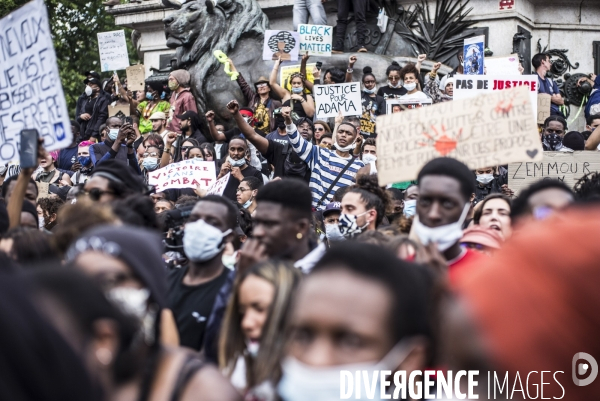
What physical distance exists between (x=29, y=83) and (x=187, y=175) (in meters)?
3.86

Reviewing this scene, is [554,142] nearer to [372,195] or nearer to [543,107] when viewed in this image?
[543,107]

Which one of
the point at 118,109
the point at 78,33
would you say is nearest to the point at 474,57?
the point at 118,109

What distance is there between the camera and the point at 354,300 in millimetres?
2295

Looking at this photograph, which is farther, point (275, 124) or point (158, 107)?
point (158, 107)

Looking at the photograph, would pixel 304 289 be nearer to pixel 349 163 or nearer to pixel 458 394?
pixel 458 394

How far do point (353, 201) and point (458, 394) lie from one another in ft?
16.4

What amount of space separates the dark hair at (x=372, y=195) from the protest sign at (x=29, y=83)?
82.4 inches

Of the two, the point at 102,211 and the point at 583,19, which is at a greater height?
the point at 583,19

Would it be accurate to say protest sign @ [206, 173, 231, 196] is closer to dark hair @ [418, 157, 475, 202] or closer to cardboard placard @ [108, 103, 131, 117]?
dark hair @ [418, 157, 475, 202]

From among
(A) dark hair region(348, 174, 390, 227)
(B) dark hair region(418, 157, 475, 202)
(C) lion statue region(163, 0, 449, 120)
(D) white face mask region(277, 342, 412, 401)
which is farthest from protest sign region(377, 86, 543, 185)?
(C) lion statue region(163, 0, 449, 120)

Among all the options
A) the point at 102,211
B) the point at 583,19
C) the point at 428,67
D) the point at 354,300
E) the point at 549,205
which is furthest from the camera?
the point at 583,19

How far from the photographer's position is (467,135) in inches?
251

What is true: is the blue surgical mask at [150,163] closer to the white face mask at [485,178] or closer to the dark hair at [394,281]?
the white face mask at [485,178]

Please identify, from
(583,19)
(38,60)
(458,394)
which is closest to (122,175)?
(38,60)
